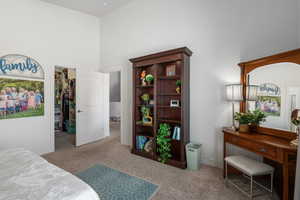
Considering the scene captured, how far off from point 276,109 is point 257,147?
2.10ft

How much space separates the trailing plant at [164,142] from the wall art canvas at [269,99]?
1.52m

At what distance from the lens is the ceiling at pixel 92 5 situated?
3.46m

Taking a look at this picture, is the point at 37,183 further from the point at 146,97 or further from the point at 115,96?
the point at 115,96

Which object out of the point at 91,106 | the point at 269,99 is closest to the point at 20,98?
the point at 91,106

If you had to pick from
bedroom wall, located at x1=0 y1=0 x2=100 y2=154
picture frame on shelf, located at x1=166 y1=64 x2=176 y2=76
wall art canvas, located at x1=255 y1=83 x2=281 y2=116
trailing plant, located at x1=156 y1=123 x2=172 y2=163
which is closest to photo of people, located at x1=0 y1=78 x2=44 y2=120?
bedroom wall, located at x1=0 y1=0 x2=100 y2=154

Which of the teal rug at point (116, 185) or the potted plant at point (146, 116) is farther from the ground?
the potted plant at point (146, 116)

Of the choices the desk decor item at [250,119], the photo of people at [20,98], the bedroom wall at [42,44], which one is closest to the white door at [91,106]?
the bedroom wall at [42,44]

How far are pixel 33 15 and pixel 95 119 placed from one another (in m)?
2.77

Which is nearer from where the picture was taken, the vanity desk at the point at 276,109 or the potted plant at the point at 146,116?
the vanity desk at the point at 276,109

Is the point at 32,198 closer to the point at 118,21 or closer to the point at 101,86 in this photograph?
the point at 101,86

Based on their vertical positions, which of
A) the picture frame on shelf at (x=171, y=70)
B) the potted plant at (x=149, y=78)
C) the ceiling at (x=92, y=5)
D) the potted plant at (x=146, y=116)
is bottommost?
the potted plant at (x=146, y=116)

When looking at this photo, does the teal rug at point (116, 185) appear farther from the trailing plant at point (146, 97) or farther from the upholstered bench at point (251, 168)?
the trailing plant at point (146, 97)

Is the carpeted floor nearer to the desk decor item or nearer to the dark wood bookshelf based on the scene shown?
the dark wood bookshelf

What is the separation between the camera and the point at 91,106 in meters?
4.07
